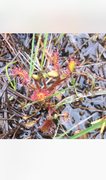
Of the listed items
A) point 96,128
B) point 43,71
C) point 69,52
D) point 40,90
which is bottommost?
point 96,128

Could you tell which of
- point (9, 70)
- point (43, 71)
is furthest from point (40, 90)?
point (9, 70)
